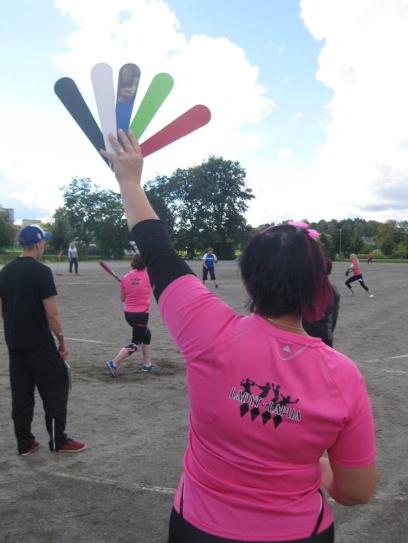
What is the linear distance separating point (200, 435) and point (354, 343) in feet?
31.1

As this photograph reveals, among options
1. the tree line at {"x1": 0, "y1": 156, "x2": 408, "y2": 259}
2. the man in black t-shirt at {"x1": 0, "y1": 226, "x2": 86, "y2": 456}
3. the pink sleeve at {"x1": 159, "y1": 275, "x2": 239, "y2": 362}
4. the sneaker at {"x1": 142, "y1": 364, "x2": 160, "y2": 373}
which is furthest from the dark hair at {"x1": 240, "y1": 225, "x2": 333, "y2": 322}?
the tree line at {"x1": 0, "y1": 156, "x2": 408, "y2": 259}

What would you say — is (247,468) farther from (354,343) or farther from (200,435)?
(354,343)

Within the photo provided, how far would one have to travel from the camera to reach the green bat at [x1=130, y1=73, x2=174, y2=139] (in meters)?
1.55

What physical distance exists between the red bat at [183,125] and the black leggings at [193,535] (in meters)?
1.12

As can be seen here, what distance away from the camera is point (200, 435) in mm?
1479

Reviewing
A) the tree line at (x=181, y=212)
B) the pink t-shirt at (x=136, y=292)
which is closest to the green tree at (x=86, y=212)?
the tree line at (x=181, y=212)

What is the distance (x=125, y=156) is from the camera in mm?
1591

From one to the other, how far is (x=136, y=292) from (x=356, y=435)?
21.6 ft

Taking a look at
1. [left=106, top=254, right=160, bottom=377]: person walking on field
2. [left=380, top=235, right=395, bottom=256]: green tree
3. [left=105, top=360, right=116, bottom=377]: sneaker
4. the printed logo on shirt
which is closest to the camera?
the printed logo on shirt

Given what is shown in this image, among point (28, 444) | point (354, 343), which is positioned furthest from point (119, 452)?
point (354, 343)

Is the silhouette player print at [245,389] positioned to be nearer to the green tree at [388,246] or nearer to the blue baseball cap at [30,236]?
the blue baseball cap at [30,236]

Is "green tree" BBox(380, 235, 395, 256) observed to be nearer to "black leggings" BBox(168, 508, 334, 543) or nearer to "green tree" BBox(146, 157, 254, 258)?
"green tree" BBox(146, 157, 254, 258)

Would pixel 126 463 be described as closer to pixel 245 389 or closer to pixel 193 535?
pixel 193 535

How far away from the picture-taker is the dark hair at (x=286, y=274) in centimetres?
142
